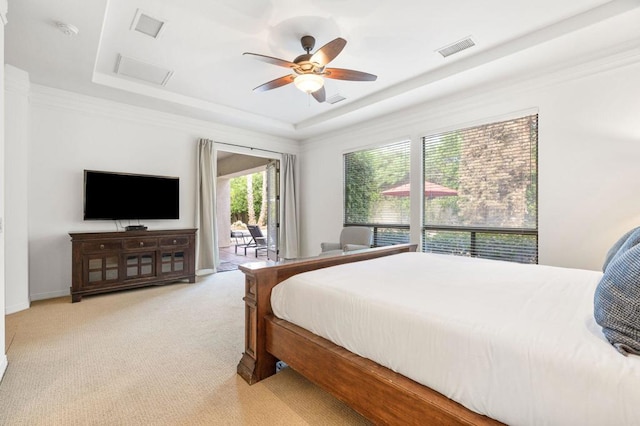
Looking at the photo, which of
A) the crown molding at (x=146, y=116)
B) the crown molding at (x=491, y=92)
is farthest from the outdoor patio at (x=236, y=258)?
the crown molding at (x=491, y=92)

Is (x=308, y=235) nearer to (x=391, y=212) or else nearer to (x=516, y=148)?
(x=391, y=212)

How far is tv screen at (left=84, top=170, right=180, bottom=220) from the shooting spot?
→ 409cm

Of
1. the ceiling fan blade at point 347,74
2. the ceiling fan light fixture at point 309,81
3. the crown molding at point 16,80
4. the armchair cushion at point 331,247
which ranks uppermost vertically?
the crown molding at point 16,80

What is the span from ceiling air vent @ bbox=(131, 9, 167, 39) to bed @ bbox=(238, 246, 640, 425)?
95.1 inches

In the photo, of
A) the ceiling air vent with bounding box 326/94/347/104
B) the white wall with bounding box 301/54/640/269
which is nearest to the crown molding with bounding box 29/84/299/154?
the ceiling air vent with bounding box 326/94/347/104

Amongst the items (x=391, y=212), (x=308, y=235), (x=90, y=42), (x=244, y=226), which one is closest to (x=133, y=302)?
(x=90, y=42)

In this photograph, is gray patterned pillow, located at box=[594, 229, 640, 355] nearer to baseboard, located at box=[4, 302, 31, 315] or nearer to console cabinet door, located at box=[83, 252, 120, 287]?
console cabinet door, located at box=[83, 252, 120, 287]

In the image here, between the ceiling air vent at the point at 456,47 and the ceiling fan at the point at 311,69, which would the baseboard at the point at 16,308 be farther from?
the ceiling air vent at the point at 456,47

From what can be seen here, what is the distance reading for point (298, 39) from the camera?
2.89 metres

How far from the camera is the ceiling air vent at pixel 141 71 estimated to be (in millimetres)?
3375

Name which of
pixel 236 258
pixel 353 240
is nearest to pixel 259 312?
pixel 353 240

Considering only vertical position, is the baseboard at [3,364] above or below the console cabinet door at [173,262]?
below

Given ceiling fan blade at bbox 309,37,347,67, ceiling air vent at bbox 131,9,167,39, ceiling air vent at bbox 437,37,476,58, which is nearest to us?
ceiling fan blade at bbox 309,37,347,67

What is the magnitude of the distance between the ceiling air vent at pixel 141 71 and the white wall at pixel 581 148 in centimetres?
383
